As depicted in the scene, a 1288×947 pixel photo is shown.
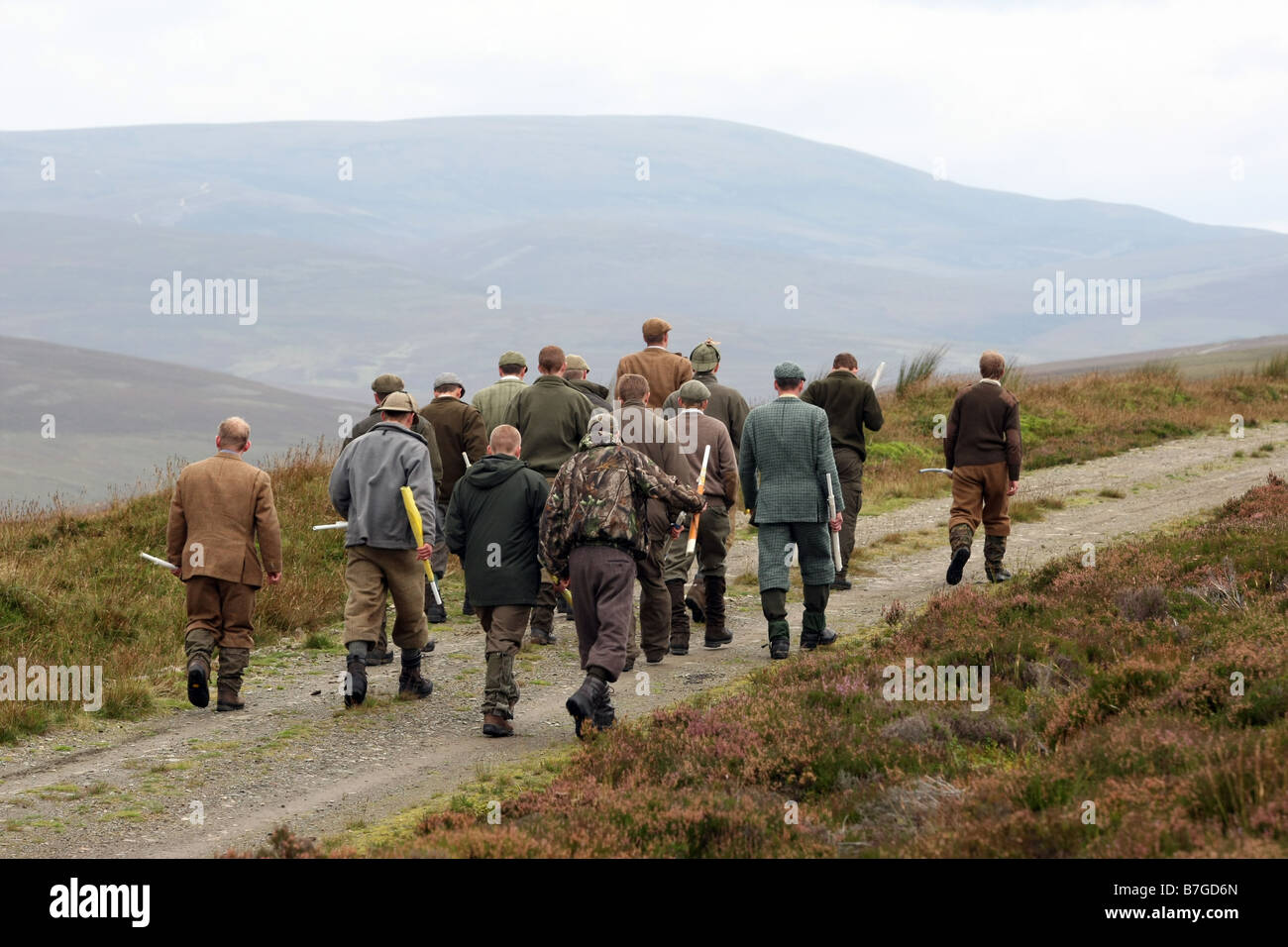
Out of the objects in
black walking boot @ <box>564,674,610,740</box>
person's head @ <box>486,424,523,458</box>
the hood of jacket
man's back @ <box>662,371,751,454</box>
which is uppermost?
man's back @ <box>662,371,751,454</box>

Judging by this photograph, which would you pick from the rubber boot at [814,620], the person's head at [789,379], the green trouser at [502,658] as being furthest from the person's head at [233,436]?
the rubber boot at [814,620]

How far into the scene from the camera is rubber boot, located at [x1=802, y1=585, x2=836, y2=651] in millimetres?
10969

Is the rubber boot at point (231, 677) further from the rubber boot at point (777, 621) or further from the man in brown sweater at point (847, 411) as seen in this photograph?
the man in brown sweater at point (847, 411)

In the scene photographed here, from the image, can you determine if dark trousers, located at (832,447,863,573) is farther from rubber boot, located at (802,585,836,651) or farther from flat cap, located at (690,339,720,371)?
rubber boot, located at (802,585,836,651)

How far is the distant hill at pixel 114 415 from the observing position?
113438 millimetres

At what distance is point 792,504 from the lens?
Result: 1080cm

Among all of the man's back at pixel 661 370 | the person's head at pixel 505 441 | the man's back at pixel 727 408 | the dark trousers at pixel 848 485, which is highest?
the man's back at pixel 661 370

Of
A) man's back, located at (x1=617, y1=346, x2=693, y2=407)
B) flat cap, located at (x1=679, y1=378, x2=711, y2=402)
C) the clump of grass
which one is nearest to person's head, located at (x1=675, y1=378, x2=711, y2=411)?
flat cap, located at (x1=679, y1=378, x2=711, y2=402)

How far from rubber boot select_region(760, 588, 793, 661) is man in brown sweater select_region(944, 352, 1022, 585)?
3.04m

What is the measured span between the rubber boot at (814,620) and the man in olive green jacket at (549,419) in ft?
7.77

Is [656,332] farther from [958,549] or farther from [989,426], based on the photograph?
[958,549]

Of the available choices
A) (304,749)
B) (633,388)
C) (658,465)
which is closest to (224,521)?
(304,749)

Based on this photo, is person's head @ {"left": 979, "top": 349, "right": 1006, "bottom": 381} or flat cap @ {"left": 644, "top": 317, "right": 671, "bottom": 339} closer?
flat cap @ {"left": 644, "top": 317, "right": 671, "bottom": 339}
